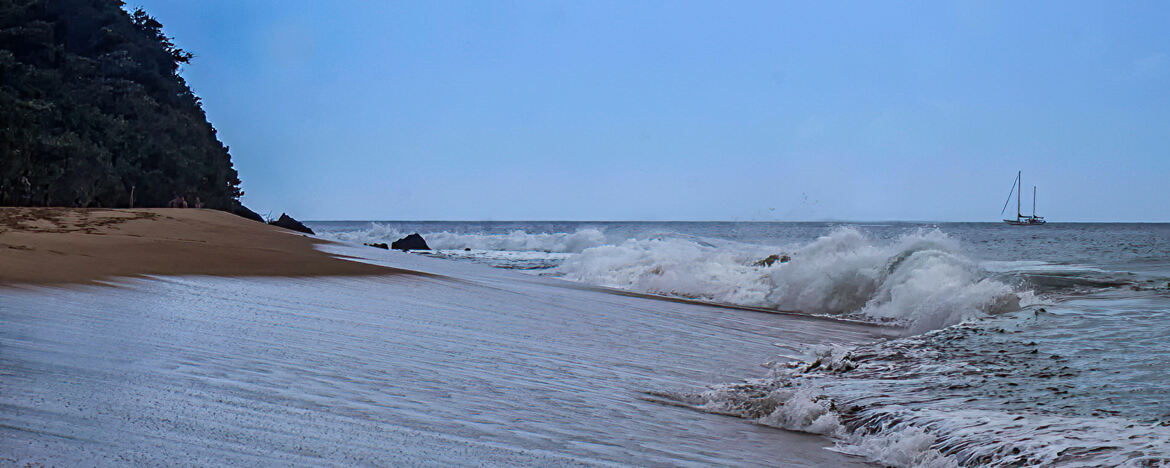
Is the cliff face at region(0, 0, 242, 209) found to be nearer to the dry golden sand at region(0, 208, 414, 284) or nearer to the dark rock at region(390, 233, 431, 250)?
the dark rock at region(390, 233, 431, 250)

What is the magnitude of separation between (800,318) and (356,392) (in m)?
9.08

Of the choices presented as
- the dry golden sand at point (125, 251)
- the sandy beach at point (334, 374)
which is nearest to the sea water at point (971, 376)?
the sandy beach at point (334, 374)

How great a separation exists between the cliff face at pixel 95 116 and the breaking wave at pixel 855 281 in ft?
56.8

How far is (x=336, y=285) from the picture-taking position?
30.3 ft

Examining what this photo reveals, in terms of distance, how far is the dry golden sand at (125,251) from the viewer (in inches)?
293

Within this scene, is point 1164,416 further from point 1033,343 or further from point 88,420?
point 88,420

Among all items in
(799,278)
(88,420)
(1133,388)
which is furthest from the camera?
(799,278)

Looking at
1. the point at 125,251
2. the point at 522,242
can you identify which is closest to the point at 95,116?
the point at 125,251

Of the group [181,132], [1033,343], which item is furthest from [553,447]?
[181,132]

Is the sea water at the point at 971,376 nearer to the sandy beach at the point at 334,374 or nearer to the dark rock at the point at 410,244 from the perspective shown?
the sandy beach at the point at 334,374

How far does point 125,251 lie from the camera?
9.82 meters

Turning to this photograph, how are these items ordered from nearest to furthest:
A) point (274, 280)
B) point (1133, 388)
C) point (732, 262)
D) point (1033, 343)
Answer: point (1133, 388) → point (1033, 343) → point (274, 280) → point (732, 262)

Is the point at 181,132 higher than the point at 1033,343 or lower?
higher

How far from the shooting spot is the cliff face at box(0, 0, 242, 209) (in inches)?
957
